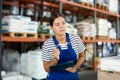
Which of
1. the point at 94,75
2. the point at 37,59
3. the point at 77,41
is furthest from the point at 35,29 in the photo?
the point at 94,75

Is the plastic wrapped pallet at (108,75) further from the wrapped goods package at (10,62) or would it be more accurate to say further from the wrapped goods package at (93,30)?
the wrapped goods package at (93,30)

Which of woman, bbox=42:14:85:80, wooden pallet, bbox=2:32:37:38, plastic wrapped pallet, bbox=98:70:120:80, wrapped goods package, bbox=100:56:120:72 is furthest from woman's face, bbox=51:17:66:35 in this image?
wooden pallet, bbox=2:32:37:38

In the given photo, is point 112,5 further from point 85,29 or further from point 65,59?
point 65,59

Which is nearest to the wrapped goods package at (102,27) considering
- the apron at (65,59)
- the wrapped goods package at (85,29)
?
the wrapped goods package at (85,29)

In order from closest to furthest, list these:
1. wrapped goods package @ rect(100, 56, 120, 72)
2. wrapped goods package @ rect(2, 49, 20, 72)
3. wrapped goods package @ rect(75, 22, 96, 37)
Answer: wrapped goods package @ rect(100, 56, 120, 72), wrapped goods package @ rect(2, 49, 20, 72), wrapped goods package @ rect(75, 22, 96, 37)

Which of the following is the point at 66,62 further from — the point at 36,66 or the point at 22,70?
the point at 22,70

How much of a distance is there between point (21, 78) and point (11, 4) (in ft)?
Result: 10.0

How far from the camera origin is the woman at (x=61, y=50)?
11.6 ft

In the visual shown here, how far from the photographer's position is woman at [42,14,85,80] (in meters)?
3.54

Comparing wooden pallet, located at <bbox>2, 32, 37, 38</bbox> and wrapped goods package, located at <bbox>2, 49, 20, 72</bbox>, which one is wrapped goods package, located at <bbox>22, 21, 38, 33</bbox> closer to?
wooden pallet, located at <bbox>2, 32, 37, 38</bbox>

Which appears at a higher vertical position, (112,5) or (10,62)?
(112,5)

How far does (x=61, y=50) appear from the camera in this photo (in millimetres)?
3631

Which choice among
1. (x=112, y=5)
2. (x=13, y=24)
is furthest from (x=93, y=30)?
(x=13, y=24)

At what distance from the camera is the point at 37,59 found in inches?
197
